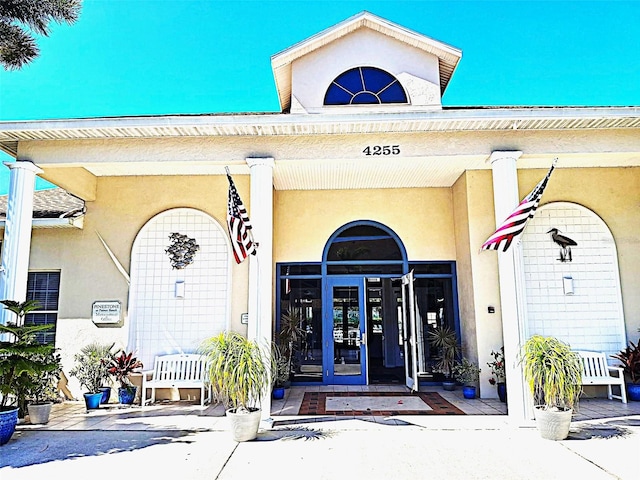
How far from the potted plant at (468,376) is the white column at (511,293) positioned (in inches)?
71.6

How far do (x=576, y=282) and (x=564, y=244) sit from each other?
2.53 feet

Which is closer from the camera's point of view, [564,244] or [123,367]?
[123,367]

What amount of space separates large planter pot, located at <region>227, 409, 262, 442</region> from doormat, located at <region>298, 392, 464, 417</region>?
164cm

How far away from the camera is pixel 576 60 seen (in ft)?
52.2

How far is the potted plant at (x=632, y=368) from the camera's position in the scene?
26.3ft

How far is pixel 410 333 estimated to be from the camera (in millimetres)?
9438

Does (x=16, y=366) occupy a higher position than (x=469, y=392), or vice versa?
(x=16, y=366)

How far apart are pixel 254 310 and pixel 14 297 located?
12.4 ft

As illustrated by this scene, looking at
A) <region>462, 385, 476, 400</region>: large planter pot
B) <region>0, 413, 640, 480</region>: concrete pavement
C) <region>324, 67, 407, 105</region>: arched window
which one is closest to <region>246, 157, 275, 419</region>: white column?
<region>0, 413, 640, 480</region>: concrete pavement

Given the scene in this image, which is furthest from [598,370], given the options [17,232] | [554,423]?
[17,232]

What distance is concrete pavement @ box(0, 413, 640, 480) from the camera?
184 inches

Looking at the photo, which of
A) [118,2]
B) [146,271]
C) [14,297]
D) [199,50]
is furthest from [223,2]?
[14,297]

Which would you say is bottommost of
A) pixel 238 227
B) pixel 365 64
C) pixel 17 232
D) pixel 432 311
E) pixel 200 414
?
pixel 200 414

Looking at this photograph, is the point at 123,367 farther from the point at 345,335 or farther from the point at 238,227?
the point at 345,335
